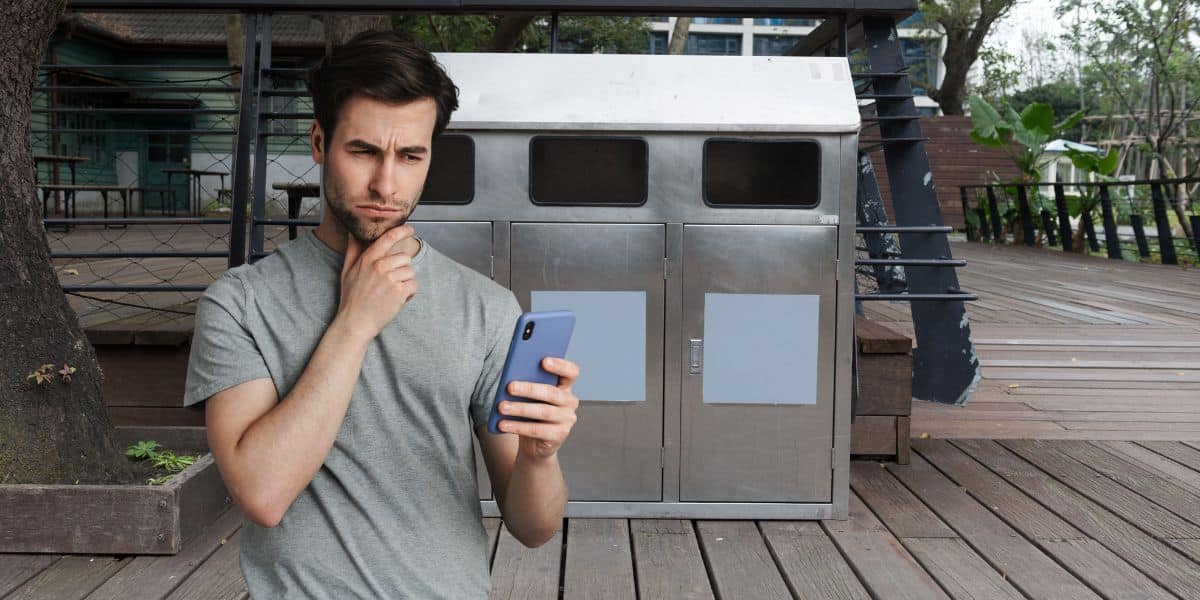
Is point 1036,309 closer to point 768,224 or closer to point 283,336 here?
point 768,224

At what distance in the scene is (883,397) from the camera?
4695mm

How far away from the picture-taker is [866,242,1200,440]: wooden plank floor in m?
5.66

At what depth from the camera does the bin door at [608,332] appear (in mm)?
3932

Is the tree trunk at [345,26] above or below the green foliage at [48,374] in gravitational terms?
above

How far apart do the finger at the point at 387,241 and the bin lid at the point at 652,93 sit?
8.60ft

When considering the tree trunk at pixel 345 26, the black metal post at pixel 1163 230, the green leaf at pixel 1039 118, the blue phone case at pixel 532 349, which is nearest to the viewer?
the blue phone case at pixel 532 349

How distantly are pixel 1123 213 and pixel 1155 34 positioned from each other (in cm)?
617

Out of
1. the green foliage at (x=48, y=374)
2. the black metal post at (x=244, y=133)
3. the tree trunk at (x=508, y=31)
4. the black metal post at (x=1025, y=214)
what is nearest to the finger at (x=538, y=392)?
the green foliage at (x=48, y=374)

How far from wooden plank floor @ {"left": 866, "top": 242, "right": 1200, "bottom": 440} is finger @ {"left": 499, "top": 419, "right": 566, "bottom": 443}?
14.9ft

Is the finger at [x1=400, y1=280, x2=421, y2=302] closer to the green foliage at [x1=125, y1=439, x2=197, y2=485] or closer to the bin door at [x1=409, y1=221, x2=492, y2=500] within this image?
the bin door at [x1=409, y1=221, x2=492, y2=500]

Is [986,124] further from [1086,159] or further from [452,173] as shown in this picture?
[452,173]

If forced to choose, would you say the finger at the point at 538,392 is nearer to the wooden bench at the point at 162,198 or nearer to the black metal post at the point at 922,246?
the black metal post at the point at 922,246

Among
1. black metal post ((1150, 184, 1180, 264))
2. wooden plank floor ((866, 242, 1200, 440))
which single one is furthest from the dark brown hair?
black metal post ((1150, 184, 1180, 264))

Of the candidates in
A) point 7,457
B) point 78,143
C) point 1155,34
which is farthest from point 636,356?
point 1155,34
